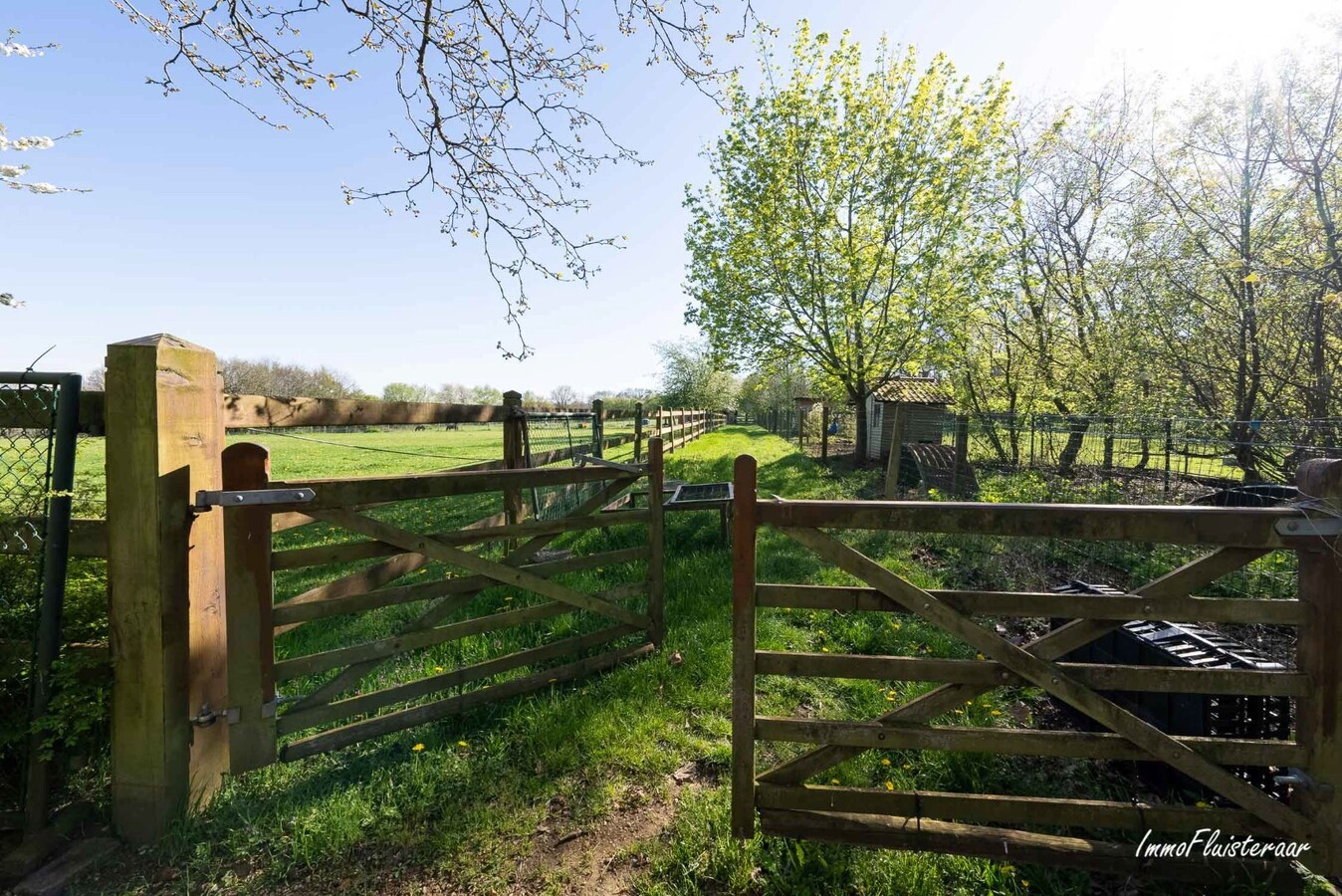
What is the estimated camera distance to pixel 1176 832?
6.94 feet

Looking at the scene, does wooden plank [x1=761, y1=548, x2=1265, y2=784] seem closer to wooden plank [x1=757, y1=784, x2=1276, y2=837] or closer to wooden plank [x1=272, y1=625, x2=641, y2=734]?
wooden plank [x1=757, y1=784, x2=1276, y2=837]

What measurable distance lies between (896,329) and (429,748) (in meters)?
13.5

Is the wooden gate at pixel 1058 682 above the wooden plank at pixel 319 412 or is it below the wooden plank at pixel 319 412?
below

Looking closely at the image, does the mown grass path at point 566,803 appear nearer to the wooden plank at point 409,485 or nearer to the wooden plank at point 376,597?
the wooden plank at point 376,597

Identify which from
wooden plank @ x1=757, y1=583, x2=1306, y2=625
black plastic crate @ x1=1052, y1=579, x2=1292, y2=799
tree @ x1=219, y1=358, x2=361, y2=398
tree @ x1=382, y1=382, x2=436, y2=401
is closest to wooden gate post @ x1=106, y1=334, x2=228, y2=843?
wooden plank @ x1=757, y1=583, x2=1306, y2=625

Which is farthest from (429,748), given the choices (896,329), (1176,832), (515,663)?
(896,329)

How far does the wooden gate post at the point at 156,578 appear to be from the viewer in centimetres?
217

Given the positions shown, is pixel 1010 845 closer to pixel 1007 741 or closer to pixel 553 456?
pixel 1007 741

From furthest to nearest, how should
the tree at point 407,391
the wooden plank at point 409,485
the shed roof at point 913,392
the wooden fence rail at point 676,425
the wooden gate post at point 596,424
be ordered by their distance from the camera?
the tree at point 407,391
the shed roof at point 913,392
the wooden fence rail at point 676,425
the wooden gate post at point 596,424
the wooden plank at point 409,485

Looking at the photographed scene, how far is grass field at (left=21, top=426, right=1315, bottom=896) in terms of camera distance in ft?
6.96

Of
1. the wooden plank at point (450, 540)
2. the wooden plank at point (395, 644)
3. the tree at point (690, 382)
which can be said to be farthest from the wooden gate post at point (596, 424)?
the tree at point (690, 382)

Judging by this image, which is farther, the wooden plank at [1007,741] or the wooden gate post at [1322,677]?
the wooden plank at [1007,741]

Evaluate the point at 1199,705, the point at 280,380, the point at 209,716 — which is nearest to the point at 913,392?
the point at 1199,705

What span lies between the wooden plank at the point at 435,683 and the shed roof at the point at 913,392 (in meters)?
20.0
